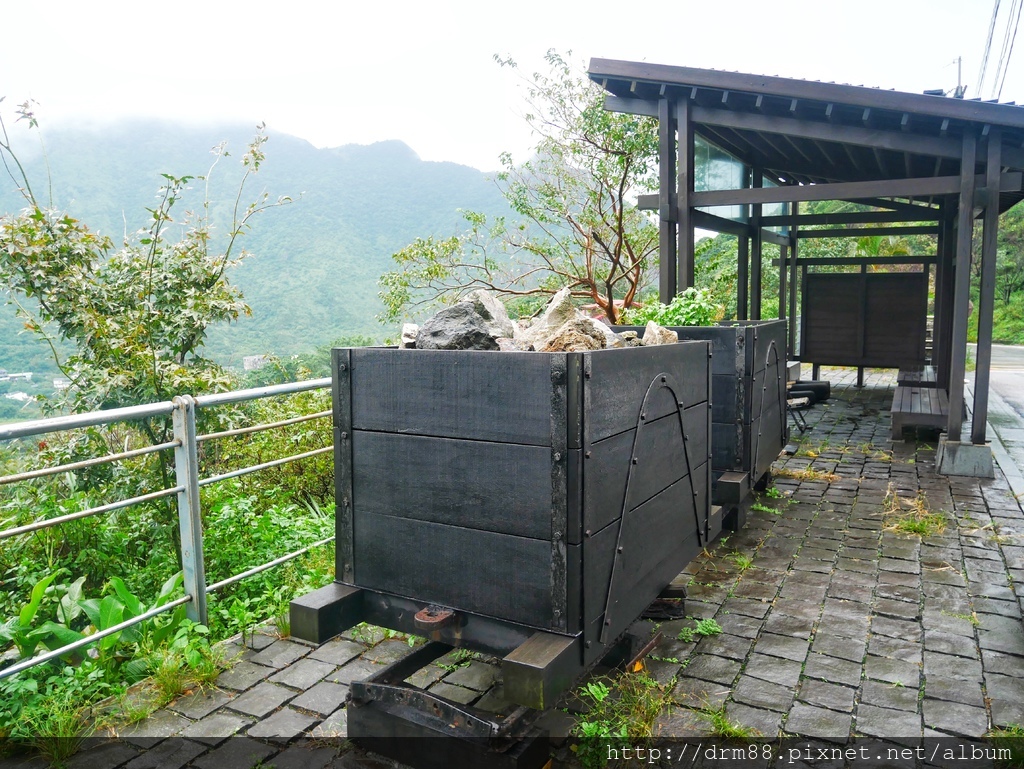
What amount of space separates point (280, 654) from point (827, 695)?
205cm

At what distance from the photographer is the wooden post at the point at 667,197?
6855mm

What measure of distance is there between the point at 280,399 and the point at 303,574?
4092 mm

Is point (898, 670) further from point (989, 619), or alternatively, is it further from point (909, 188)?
point (909, 188)

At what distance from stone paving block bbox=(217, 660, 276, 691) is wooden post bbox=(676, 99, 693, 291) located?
539 centimetres

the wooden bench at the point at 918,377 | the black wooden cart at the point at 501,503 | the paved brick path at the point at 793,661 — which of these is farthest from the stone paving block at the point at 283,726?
the wooden bench at the point at 918,377

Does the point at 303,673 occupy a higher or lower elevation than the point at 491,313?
lower

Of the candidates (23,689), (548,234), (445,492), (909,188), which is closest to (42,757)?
(23,689)

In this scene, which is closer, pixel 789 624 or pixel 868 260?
pixel 789 624

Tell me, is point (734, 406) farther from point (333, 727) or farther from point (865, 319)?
point (865, 319)

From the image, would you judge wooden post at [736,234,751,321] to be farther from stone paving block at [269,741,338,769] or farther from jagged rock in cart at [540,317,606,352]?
stone paving block at [269,741,338,769]

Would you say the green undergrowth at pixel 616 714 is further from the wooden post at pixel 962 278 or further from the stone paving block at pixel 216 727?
the wooden post at pixel 962 278

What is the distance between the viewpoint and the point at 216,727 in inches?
95.3

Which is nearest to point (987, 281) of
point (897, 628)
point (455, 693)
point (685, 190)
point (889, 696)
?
point (685, 190)

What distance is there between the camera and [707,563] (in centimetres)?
402
